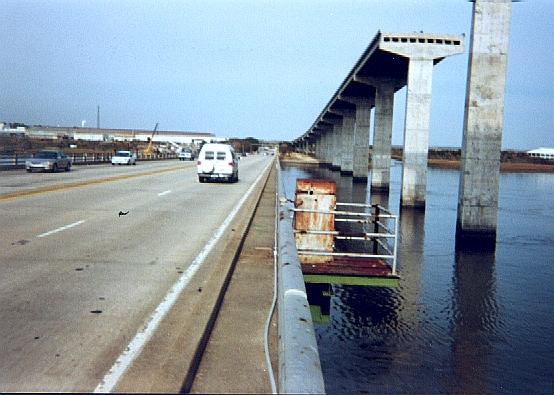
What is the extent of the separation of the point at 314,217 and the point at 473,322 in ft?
13.1

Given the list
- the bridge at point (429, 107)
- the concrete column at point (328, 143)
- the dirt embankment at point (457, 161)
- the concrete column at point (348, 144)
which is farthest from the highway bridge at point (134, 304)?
the dirt embankment at point (457, 161)

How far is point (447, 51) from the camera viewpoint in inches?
1453

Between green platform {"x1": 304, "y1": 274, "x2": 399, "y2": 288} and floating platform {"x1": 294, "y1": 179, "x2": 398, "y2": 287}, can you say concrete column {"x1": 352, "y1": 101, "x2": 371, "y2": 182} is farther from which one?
green platform {"x1": 304, "y1": 274, "x2": 399, "y2": 288}

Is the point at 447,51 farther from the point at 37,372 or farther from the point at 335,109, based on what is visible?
the point at 335,109

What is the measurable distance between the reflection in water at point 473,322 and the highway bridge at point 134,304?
3529mm

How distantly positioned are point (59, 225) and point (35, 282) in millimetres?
6298

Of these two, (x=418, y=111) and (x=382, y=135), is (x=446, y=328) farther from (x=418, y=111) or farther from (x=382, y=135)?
(x=382, y=135)

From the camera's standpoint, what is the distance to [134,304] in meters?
7.48

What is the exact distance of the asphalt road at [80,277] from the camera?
18.0 ft

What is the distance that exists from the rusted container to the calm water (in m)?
0.95

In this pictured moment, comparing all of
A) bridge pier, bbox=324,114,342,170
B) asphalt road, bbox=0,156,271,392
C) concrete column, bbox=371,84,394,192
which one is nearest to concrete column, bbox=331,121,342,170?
bridge pier, bbox=324,114,342,170

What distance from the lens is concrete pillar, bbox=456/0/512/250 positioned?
23.6m

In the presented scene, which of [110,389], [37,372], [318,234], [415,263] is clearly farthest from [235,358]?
[415,263]

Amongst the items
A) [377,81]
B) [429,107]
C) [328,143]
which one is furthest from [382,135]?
[328,143]
